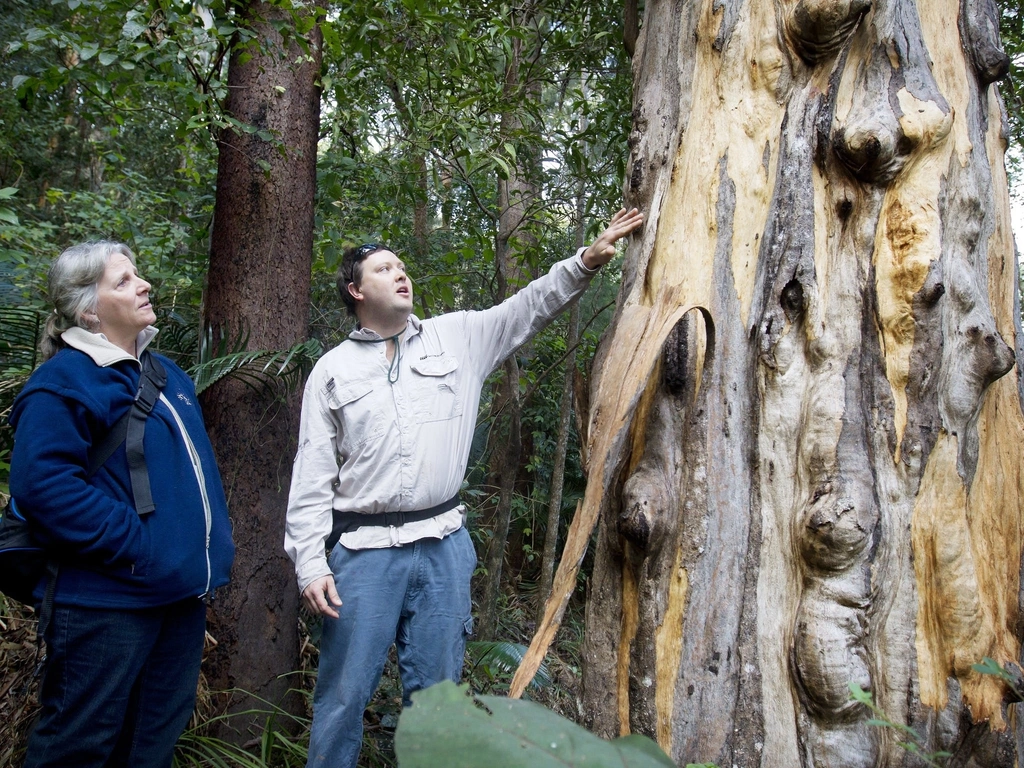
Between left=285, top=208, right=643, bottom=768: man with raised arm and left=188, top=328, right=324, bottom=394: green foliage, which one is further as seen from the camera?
left=188, top=328, right=324, bottom=394: green foliage

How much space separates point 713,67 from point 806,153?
46 centimetres

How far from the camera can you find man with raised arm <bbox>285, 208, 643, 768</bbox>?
255 centimetres

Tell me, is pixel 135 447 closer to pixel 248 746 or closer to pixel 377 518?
pixel 377 518

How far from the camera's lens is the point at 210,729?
358cm

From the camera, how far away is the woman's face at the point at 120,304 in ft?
8.27

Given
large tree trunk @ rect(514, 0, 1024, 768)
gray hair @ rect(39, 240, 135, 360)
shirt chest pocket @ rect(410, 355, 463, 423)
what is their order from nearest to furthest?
large tree trunk @ rect(514, 0, 1024, 768) → gray hair @ rect(39, 240, 135, 360) → shirt chest pocket @ rect(410, 355, 463, 423)

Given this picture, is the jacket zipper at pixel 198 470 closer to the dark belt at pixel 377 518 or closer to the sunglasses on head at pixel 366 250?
the dark belt at pixel 377 518

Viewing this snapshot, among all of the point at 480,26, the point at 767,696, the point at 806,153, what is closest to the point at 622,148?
the point at 480,26

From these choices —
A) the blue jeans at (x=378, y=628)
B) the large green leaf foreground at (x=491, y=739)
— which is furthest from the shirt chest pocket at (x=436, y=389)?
the large green leaf foreground at (x=491, y=739)

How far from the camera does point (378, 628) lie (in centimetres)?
256

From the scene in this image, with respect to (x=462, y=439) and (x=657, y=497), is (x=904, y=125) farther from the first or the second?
(x=462, y=439)

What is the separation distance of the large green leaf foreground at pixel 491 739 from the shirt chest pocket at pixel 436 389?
191 cm

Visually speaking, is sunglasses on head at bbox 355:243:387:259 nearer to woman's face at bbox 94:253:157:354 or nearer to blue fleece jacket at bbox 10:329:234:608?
woman's face at bbox 94:253:157:354

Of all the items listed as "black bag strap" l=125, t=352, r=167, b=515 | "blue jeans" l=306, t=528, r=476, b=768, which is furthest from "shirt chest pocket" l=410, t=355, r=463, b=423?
"black bag strap" l=125, t=352, r=167, b=515
